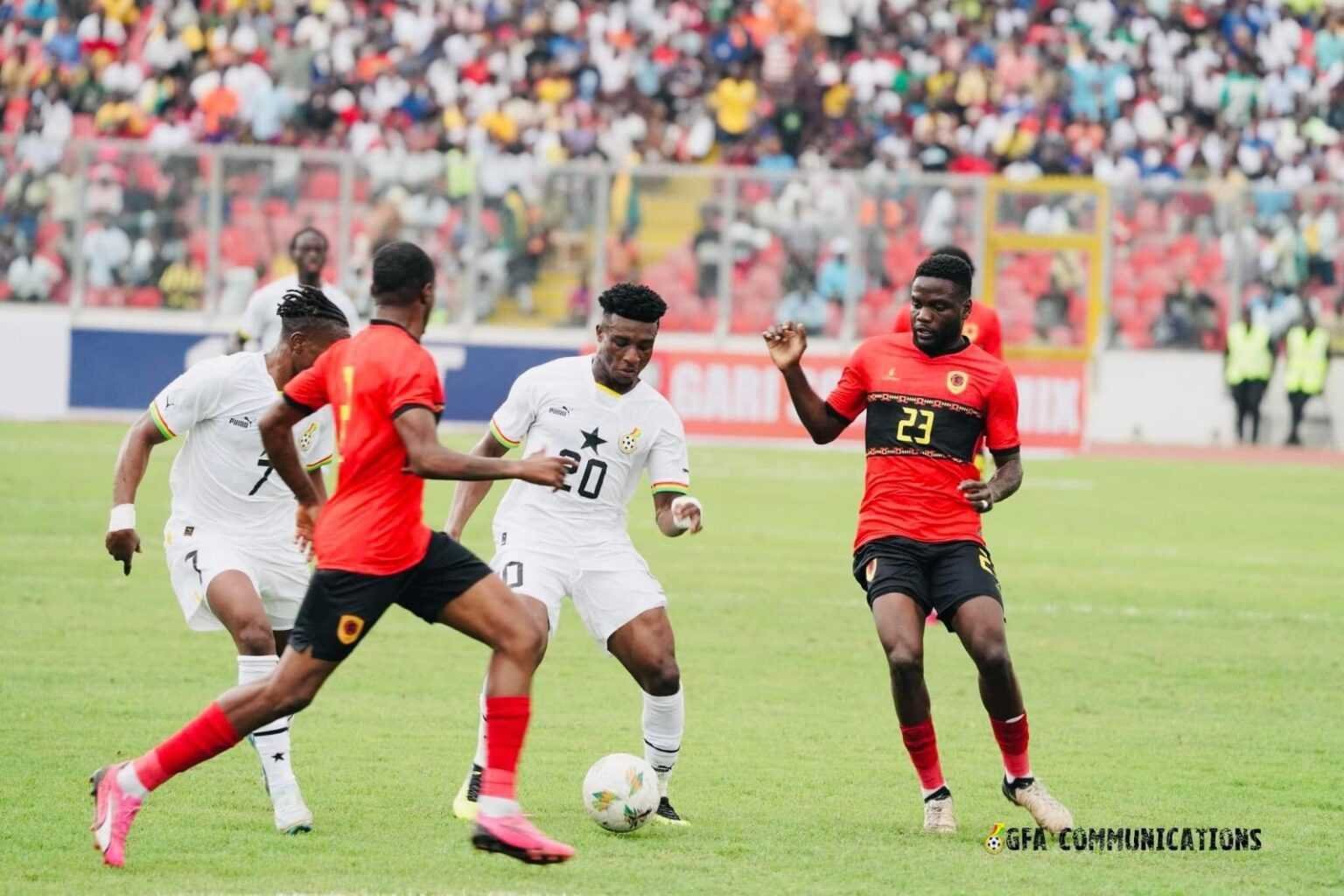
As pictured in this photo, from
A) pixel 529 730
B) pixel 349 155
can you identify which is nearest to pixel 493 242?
pixel 349 155

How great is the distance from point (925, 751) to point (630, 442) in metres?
1.71

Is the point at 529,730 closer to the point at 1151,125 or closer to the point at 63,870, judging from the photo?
the point at 63,870

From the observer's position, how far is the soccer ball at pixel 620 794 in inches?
301

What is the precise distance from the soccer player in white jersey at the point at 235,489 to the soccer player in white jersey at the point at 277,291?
5158 millimetres

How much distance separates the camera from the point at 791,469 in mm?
23750

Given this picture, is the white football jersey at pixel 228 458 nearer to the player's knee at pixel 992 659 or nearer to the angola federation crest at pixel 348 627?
the angola federation crest at pixel 348 627

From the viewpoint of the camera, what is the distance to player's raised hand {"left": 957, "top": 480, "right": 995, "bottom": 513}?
7.81m

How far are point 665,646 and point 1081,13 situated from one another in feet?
97.0

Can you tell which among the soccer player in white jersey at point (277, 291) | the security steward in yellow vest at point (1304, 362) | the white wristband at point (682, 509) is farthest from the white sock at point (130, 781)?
the security steward in yellow vest at point (1304, 362)

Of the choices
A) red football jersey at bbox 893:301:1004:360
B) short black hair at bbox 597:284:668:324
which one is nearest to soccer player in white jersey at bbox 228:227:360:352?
red football jersey at bbox 893:301:1004:360

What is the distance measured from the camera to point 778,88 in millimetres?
33812

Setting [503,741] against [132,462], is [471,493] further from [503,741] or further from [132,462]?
[503,741]

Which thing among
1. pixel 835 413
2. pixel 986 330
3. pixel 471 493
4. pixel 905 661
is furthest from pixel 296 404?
pixel 986 330

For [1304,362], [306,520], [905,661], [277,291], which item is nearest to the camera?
[306,520]
